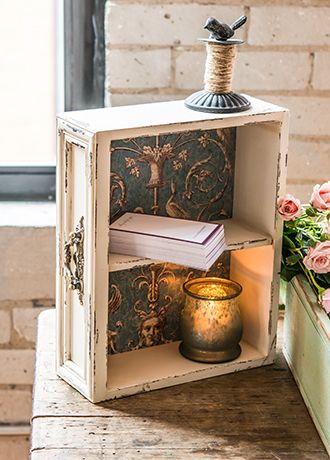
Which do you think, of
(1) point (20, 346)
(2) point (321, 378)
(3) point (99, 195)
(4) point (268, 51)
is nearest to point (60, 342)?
(3) point (99, 195)

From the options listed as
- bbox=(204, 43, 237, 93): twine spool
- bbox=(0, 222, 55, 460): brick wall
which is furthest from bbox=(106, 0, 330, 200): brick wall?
bbox=(204, 43, 237, 93): twine spool

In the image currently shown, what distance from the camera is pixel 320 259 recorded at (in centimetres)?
156

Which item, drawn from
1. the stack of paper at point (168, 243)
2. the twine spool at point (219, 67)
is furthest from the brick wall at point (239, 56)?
the stack of paper at point (168, 243)

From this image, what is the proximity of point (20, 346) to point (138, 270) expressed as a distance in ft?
2.07

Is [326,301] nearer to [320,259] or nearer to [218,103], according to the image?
[320,259]

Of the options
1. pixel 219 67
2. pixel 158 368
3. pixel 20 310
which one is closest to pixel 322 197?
pixel 219 67

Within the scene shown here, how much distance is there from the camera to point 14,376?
7.34 ft

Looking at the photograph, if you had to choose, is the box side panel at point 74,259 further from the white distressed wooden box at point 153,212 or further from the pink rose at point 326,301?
the pink rose at point 326,301

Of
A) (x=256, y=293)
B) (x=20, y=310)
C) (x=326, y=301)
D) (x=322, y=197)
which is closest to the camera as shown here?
(x=326, y=301)

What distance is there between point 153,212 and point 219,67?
0.88 ft

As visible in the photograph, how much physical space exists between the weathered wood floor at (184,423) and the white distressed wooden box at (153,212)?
0.03 metres

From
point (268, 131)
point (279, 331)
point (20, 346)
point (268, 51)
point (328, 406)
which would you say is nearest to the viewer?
point (328, 406)

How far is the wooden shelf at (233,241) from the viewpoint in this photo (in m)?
1.53

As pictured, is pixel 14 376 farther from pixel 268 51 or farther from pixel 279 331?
pixel 268 51
